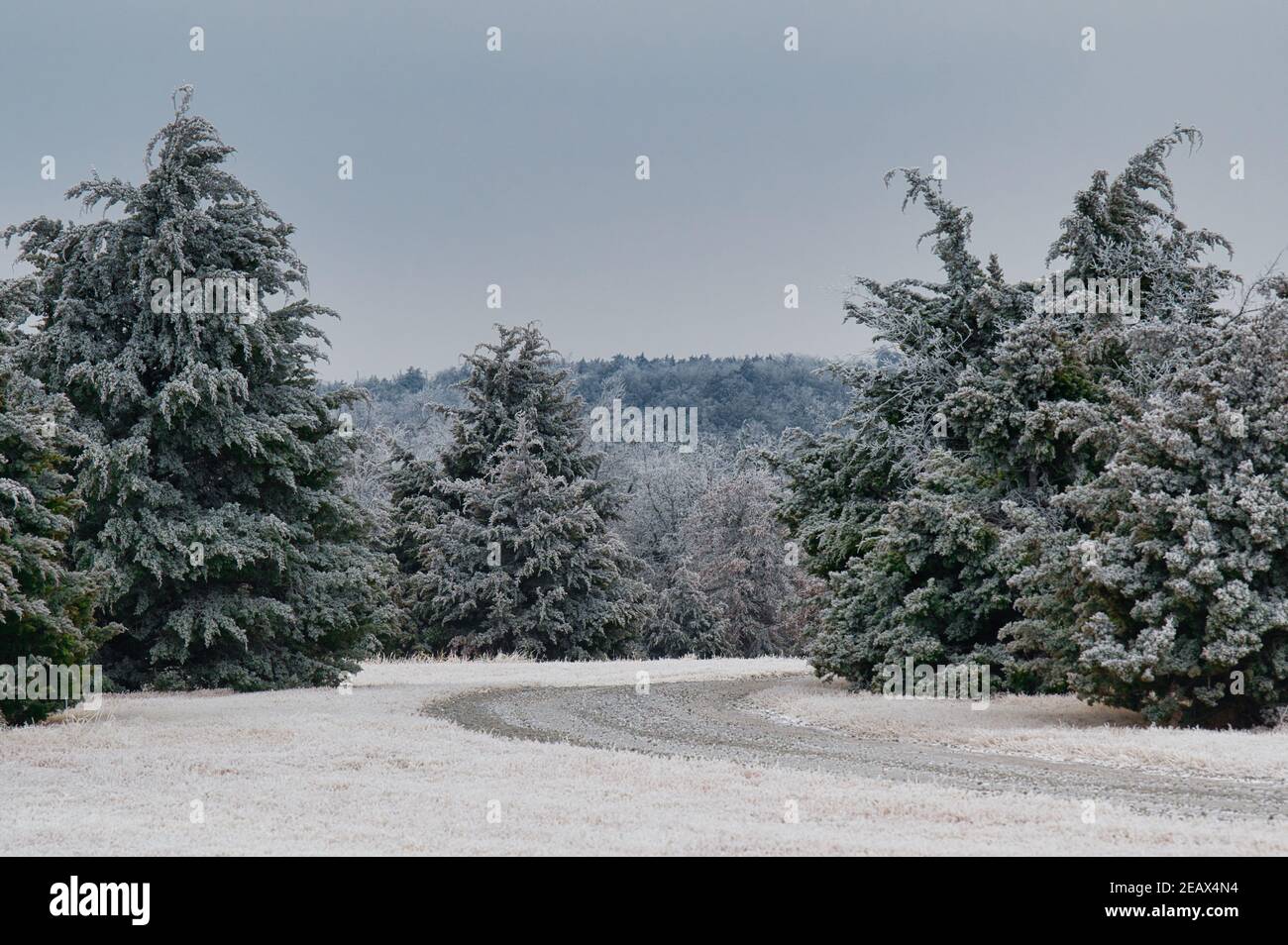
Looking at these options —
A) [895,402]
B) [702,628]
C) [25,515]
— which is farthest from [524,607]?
[25,515]

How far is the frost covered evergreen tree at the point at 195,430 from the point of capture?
75.9 feet

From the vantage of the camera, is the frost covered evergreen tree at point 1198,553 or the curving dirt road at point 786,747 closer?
the curving dirt road at point 786,747

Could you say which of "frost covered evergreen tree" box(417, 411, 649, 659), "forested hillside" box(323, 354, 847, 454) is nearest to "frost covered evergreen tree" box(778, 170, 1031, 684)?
"frost covered evergreen tree" box(417, 411, 649, 659)

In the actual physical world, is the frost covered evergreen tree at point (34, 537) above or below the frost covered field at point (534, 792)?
A: above

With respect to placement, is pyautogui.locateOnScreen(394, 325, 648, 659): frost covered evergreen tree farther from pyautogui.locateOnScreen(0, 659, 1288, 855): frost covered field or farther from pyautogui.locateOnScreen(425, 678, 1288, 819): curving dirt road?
pyautogui.locateOnScreen(0, 659, 1288, 855): frost covered field

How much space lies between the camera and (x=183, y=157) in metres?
24.6

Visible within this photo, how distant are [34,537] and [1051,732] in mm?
13492

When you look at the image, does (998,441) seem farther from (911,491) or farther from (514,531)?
(514,531)

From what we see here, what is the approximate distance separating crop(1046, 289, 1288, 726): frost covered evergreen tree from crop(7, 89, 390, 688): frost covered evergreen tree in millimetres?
14832

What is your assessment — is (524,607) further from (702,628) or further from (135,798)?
(135,798)

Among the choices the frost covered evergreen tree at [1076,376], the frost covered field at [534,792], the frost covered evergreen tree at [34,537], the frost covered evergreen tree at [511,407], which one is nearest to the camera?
the frost covered field at [534,792]

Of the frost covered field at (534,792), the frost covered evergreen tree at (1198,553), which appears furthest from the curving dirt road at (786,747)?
the frost covered evergreen tree at (1198,553)

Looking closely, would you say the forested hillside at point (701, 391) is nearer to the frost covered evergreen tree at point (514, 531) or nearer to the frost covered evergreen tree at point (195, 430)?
the frost covered evergreen tree at point (514, 531)

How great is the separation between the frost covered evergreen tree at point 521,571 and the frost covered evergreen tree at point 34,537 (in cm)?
2138
